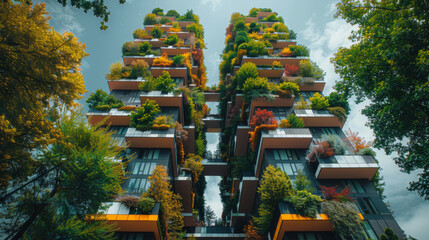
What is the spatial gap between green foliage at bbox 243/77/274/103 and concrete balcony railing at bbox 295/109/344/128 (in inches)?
174

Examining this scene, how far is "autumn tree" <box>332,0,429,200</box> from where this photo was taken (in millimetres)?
9180

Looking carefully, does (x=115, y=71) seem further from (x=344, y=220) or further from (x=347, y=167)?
(x=344, y=220)

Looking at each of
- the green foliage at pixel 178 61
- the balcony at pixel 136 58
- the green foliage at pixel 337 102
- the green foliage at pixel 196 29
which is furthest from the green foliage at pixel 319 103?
the green foliage at pixel 196 29

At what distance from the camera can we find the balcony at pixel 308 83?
29656 mm

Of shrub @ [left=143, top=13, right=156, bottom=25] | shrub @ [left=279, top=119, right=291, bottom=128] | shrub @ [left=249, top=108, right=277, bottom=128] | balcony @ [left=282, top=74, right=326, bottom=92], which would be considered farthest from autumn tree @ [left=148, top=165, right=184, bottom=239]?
shrub @ [left=143, top=13, right=156, bottom=25]

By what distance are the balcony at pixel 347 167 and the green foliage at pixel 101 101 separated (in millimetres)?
23551

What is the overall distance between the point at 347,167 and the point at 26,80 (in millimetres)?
22082

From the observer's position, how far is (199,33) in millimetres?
51594

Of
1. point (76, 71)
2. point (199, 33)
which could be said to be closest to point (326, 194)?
point (76, 71)

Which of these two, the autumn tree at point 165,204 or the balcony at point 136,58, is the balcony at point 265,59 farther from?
the autumn tree at point 165,204

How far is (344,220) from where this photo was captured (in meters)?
13.9

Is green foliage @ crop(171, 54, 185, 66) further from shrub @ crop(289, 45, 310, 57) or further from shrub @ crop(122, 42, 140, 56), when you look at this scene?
shrub @ crop(289, 45, 310, 57)

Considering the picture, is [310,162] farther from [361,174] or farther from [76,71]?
[76,71]

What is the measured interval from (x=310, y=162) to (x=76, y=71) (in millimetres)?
19937
